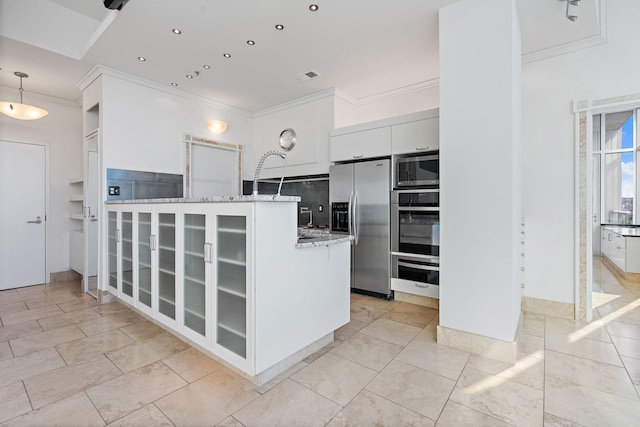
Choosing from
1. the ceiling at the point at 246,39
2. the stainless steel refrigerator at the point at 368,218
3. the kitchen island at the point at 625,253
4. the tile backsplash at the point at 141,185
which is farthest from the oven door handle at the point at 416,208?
the kitchen island at the point at 625,253

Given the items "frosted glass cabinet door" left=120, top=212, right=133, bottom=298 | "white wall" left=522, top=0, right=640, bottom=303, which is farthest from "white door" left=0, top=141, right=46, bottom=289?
"white wall" left=522, top=0, right=640, bottom=303

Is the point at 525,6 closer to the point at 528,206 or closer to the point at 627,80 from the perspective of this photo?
the point at 627,80

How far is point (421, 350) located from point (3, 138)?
18.7 feet

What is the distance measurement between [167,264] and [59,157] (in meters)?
3.52

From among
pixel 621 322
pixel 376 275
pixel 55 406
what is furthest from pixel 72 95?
pixel 621 322

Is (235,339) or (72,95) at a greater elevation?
(72,95)

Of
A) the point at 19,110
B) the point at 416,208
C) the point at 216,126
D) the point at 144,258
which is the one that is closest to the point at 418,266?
A: the point at 416,208

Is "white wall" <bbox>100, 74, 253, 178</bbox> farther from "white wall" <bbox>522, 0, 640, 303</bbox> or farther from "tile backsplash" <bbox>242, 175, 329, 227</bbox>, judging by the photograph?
"white wall" <bbox>522, 0, 640, 303</bbox>

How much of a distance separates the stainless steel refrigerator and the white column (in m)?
1.16

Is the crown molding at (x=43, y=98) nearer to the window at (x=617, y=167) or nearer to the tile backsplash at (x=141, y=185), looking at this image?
the tile backsplash at (x=141, y=185)

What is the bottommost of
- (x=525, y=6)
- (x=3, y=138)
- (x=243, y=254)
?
(x=243, y=254)

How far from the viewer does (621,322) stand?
9.26 feet

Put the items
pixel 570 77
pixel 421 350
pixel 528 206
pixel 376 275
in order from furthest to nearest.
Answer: pixel 376 275
pixel 528 206
pixel 570 77
pixel 421 350

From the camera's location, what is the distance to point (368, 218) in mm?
3625
